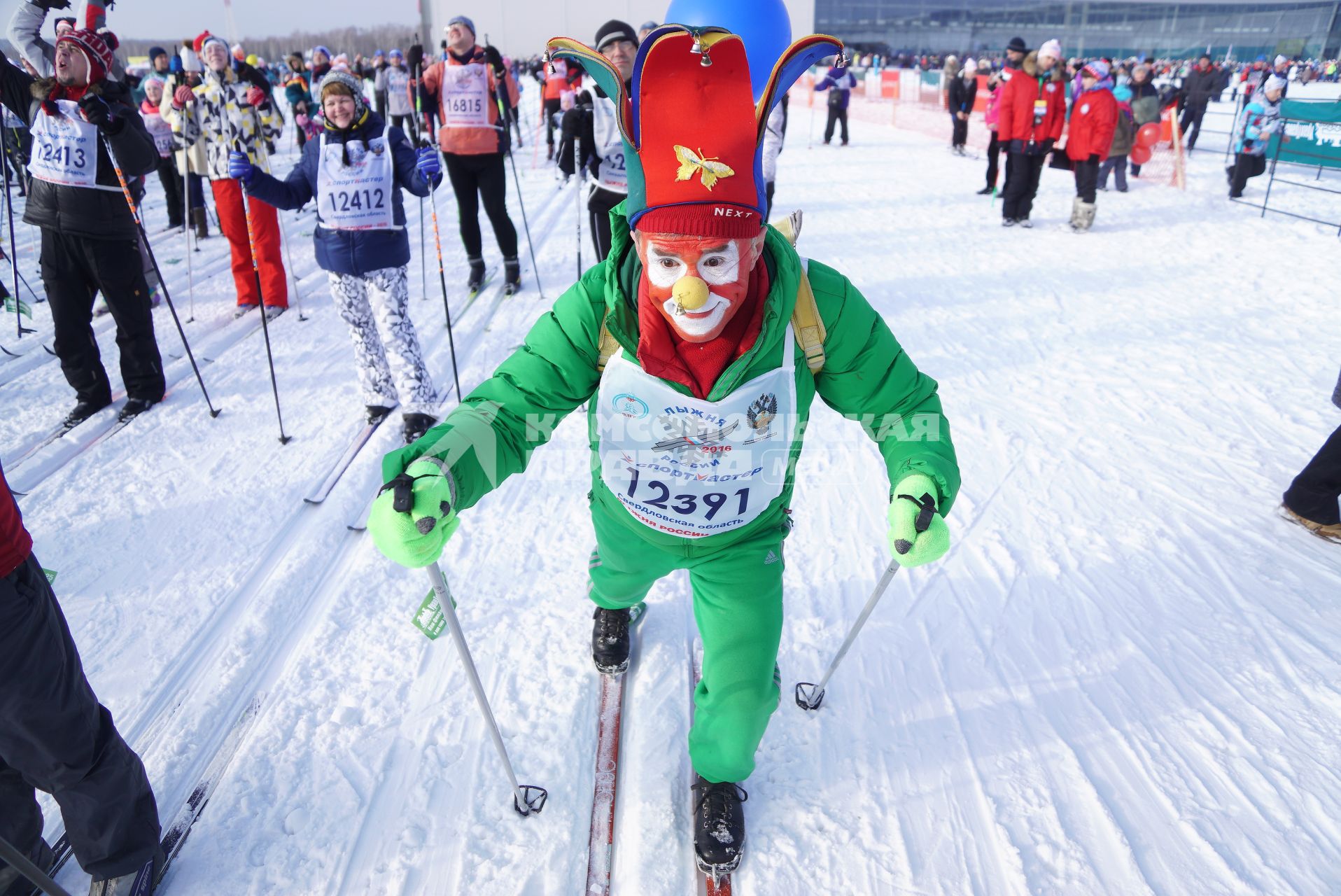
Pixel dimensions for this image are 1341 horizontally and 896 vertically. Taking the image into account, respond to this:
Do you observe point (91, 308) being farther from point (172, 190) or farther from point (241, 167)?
point (172, 190)

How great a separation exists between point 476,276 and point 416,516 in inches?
226

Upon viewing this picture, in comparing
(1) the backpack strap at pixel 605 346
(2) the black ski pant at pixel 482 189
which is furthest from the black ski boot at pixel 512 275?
(1) the backpack strap at pixel 605 346

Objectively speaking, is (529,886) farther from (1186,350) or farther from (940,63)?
(940,63)

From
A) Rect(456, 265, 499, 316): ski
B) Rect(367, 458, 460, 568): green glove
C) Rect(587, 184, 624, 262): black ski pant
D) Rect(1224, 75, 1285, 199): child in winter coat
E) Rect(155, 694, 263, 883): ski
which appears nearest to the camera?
Rect(367, 458, 460, 568): green glove

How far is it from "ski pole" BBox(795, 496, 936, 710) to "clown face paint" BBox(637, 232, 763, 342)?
0.72 meters

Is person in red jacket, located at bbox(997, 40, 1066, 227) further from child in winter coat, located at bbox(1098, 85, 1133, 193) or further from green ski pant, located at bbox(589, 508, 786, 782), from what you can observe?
green ski pant, located at bbox(589, 508, 786, 782)

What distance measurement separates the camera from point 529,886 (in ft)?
6.66

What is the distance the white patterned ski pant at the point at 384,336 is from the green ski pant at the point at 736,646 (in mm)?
2787

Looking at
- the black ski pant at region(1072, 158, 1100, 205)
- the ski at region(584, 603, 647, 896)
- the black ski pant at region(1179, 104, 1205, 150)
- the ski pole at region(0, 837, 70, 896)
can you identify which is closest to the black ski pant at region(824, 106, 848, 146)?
the black ski pant at region(1179, 104, 1205, 150)

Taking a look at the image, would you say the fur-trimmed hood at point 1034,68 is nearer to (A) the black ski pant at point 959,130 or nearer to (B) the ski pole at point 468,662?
(A) the black ski pant at point 959,130

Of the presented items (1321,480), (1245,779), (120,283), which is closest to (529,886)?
(1245,779)

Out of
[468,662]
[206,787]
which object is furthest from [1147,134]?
[206,787]

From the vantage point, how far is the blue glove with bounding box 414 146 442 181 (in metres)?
4.13

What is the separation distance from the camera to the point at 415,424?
14.3ft
